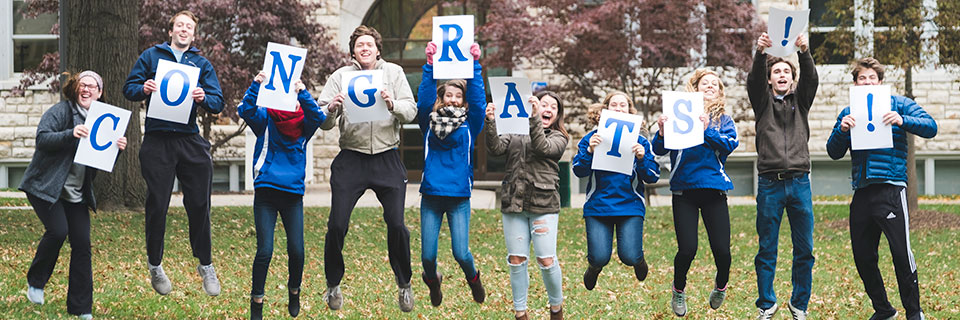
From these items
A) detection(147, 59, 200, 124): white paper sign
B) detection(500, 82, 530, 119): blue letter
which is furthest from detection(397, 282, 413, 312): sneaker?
detection(147, 59, 200, 124): white paper sign

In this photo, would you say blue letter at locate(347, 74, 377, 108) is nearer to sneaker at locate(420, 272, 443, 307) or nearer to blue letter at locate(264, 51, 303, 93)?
blue letter at locate(264, 51, 303, 93)

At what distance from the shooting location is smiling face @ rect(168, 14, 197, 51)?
7.78 m

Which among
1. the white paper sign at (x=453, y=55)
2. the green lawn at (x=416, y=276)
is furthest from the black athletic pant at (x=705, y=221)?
the white paper sign at (x=453, y=55)

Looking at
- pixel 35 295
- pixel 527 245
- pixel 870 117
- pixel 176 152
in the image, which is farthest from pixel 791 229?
pixel 35 295

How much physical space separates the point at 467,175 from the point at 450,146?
0.75 feet

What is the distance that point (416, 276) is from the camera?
11727mm

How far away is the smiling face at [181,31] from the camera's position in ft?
25.5

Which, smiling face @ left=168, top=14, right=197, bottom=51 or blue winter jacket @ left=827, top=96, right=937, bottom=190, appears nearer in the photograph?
blue winter jacket @ left=827, top=96, right=937, bottom=190

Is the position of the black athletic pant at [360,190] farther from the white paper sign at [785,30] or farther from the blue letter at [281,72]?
the white paper sign at [785,30]

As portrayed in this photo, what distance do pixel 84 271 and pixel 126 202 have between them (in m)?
6.08

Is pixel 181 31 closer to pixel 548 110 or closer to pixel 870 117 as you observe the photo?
pixel 548 110

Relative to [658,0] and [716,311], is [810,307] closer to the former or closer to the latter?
[716,311]

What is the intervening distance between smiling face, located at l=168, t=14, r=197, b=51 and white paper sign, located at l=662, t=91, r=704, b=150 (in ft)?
10.6

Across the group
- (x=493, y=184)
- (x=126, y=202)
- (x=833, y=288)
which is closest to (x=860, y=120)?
(x=833, y=288)
